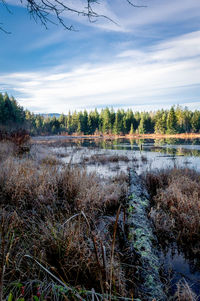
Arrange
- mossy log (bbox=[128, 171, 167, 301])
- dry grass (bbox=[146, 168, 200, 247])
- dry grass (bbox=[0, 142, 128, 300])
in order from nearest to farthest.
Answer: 1. mossy log (bbox=[128, 171, 167, 301])
2. dry grass (bbox=[0, 142, 128, 300])
3. dry grass (bbox=[146, 168, 200, 247])

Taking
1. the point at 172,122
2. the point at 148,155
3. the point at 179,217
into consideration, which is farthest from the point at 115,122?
the point at 179,217

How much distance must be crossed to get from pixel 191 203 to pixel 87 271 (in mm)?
3023

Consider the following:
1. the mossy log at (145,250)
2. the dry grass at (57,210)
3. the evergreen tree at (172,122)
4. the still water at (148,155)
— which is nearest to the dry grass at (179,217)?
the mossy log at (145,250)

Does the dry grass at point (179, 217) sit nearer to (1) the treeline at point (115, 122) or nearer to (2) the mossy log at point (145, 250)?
(2) the mossy log at point (145, 250)

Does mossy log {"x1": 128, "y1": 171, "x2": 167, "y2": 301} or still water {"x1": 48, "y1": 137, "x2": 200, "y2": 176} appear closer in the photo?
mossy log {"x1": 128, "y1": 171, "x2": 167, "y2": 301}

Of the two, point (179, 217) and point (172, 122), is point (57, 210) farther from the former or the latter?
point (172, 122)

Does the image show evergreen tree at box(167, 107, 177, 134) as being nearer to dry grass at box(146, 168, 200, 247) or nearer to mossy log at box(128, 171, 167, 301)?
dry grass at box(146, 168, 200, 247)

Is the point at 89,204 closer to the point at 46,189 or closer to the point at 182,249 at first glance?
the point at 46,189

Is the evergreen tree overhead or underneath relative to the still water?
overhead

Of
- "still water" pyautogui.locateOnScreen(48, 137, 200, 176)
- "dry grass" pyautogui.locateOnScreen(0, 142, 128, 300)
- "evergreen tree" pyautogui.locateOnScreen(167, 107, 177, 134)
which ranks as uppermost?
"evergreen tree" pyautogui.locateOnScreen(167, 107, 177, 134)

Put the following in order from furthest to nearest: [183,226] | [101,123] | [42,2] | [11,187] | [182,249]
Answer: [101,123], [11,187], [183,226], [182,249], [42,2]

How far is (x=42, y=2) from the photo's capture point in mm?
1899

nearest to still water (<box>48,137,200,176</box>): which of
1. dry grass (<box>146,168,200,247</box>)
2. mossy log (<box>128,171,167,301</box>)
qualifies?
mossy log (<box>128,171,167,301</box>)

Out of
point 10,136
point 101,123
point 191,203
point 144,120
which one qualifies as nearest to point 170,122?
point 144,120
